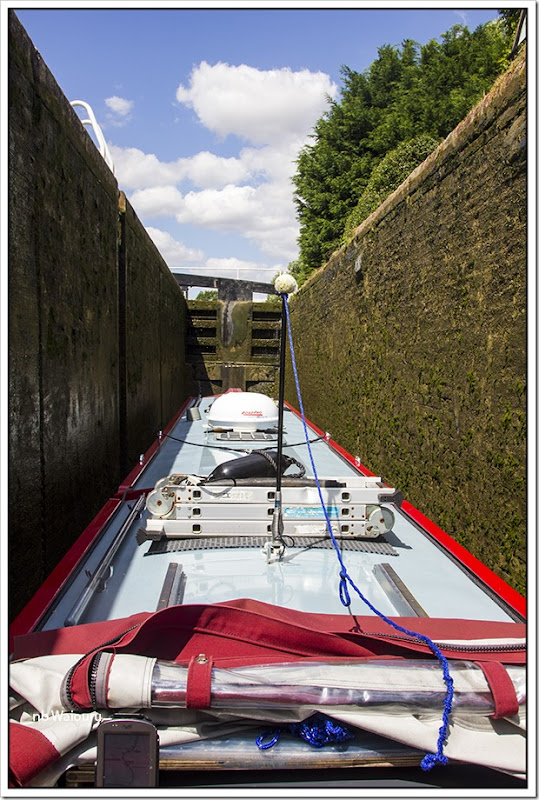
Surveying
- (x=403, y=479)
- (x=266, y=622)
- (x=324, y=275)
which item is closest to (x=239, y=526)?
(x=266, y=622)

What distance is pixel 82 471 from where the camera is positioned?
138 inches

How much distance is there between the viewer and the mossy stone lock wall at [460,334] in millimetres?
2713

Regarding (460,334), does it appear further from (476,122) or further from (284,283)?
(284,283)

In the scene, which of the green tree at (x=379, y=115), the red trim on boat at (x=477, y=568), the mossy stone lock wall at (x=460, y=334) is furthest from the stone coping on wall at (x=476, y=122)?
the green tree at (x=379, y=115)

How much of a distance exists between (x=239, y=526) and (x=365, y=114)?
80.9 feet

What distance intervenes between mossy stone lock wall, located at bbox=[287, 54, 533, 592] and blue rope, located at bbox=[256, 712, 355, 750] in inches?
57.1

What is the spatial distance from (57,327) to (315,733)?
2261mm

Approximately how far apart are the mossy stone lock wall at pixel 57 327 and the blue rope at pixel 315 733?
1.23 metres

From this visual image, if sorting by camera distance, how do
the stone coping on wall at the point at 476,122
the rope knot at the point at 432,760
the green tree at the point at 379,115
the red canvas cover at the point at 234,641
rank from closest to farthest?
the rope knot at the point at 432,760, the red canvas cover at the point at 234,641, the stone coping on wall at the point at 476,122, the green tree at the point at 379,115

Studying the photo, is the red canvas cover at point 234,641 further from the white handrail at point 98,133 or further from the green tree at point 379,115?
the green tree at point 379,115

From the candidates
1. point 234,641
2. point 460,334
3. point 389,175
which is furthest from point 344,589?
point 389,175

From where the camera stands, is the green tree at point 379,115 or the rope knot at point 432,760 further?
the green tree at point 379,115

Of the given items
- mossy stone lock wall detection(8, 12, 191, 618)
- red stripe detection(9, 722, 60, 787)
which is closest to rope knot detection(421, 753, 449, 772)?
red stripe detection(9, 722, 60, 787)

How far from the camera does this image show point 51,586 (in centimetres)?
238
